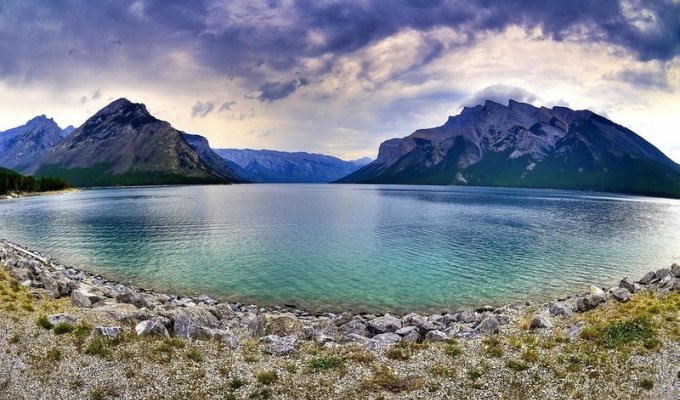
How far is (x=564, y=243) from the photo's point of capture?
3477 inches

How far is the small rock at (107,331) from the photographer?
2483 centimetres

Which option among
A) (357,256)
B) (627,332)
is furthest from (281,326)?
(357,256)

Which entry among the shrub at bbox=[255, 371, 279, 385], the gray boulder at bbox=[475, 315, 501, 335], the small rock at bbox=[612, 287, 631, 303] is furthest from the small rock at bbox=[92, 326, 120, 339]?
the small rock at bbox=[612, 287, 631, 303]

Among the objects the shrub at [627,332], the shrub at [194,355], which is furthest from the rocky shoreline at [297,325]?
the shrub at [194,355]

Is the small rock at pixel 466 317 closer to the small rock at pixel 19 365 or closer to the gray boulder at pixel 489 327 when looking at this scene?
the gray boulder at pixel 489 327

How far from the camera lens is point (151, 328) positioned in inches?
1018

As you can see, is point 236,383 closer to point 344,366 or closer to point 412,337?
point 344,366

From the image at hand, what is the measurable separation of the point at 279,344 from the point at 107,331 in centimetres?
1118

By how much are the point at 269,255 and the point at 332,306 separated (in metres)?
28.7

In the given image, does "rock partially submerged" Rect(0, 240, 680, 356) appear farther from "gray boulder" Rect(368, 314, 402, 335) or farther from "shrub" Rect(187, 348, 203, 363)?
"shrub" Rect(187, 348, 203, 363)

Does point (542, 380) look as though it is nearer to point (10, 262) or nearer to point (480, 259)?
point (480, 259)

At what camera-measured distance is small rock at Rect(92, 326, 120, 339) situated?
24830 mm

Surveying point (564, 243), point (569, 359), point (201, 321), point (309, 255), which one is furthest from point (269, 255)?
point (564, 243)

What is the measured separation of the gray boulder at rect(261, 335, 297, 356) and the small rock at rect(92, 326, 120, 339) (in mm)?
9458
